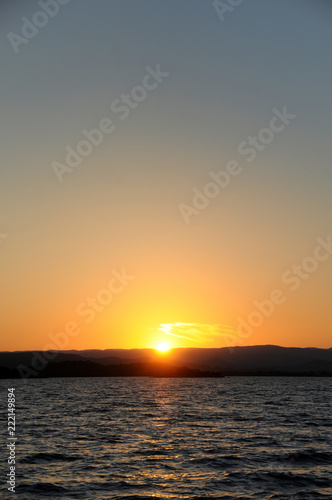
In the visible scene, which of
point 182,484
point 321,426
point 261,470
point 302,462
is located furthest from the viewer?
point 321,426

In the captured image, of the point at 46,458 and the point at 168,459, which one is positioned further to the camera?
the point at 168,459

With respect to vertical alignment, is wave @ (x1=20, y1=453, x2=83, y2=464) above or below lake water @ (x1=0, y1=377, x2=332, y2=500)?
above

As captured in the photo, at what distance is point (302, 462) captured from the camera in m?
29.5

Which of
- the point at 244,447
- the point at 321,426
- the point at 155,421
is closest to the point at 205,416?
the point at 155,421

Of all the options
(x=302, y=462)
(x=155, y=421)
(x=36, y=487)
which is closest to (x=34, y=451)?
(x=36, y=487)

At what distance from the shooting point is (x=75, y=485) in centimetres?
2341

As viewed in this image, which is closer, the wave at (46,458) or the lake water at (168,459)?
the lake water at (168,459)

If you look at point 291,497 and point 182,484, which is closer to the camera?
point 291,497

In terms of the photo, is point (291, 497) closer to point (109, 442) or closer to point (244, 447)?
point (244, 447)

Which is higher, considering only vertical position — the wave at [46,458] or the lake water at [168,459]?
the wave at [46,458]

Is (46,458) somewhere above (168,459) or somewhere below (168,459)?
above

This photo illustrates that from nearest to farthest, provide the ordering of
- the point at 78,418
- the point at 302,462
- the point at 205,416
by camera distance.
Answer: the point at 302,462
the point at 78,418
the point at 205,416

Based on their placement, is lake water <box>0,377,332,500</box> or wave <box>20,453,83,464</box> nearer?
lake water <box>0,377,332,500</box>

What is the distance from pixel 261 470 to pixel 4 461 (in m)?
14.3
